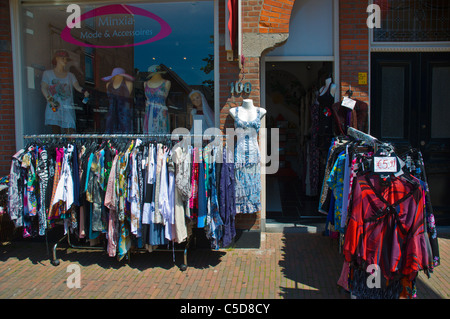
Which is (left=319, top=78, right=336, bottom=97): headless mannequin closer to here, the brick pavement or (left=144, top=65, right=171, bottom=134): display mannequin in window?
the brick pavement

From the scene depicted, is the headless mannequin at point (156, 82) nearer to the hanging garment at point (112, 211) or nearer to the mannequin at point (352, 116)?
the hanging garment at point (112, 211)

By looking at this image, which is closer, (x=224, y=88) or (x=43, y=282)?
(x=43, y=282)

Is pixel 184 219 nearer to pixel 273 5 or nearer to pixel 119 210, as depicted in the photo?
pixel 119 210

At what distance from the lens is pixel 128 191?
14.0ft

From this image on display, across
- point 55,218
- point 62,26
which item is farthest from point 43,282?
point 62,26

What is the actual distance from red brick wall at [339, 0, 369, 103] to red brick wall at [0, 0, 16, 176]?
5143 millimetres

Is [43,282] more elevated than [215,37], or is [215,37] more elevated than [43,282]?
[215,37]

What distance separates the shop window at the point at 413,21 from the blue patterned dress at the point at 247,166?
2.73m

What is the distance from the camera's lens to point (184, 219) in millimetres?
4328

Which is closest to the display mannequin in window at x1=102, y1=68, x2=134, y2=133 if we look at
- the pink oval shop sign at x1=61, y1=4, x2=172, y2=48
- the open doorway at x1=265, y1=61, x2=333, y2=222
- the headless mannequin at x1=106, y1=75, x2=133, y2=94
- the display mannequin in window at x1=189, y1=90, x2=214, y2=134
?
the headless mannequin at x1=106, y1=75, x2=133, y2=94

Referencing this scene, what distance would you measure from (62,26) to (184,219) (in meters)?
3.84

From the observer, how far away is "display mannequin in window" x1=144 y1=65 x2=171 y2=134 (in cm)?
552

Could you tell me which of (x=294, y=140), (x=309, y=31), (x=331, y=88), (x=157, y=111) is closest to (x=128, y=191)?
(x=157, y=111)

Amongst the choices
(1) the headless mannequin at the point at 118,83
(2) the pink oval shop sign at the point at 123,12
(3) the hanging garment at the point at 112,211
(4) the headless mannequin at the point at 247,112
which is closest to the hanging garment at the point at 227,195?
(4) the headless mannequin at the point at 247,112
